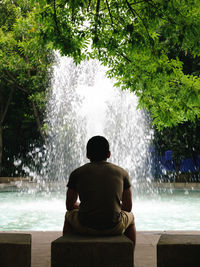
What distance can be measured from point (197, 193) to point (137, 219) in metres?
8.50

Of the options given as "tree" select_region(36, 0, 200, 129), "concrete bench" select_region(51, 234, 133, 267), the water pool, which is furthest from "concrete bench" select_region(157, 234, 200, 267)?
the water pool

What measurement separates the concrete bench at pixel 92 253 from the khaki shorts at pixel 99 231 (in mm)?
208

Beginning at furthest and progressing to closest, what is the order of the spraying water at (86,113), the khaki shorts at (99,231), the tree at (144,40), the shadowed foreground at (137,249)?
the spraying water at (86,113)
the tree at (144,40)
the shadowed foreground at (137,249)
the khaki shorts at (99,231)

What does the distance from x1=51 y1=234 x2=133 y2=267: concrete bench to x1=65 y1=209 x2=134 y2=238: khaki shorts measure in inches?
8.2

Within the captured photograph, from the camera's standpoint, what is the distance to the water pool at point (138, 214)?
31.3 ft

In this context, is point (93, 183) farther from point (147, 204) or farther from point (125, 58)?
point (147, 204)

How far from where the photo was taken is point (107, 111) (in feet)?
79.5

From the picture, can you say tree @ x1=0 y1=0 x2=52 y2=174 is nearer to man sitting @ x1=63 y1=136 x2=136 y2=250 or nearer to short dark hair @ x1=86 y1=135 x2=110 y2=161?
short dark hair @ x1=86 y1=135 x2=110 y2=161

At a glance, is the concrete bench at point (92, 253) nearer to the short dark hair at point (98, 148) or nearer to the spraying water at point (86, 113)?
the short dark hair at point (98, 148)

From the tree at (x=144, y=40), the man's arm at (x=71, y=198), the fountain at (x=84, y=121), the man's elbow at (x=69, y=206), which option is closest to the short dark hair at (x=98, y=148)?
the man's arm at (x=71, y=198)

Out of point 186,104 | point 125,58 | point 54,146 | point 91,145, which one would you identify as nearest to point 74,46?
point 125,58

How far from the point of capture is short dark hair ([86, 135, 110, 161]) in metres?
4.05

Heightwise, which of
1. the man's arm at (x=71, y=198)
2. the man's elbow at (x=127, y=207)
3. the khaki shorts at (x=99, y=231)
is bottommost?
the khaki shorts at (x=99, y=231)

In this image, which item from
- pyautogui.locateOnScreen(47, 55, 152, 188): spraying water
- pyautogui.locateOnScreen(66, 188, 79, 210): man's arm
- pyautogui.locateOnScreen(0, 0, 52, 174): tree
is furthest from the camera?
pyautogui.locateOnScreen(47, 55, 152, 188): spraying water
